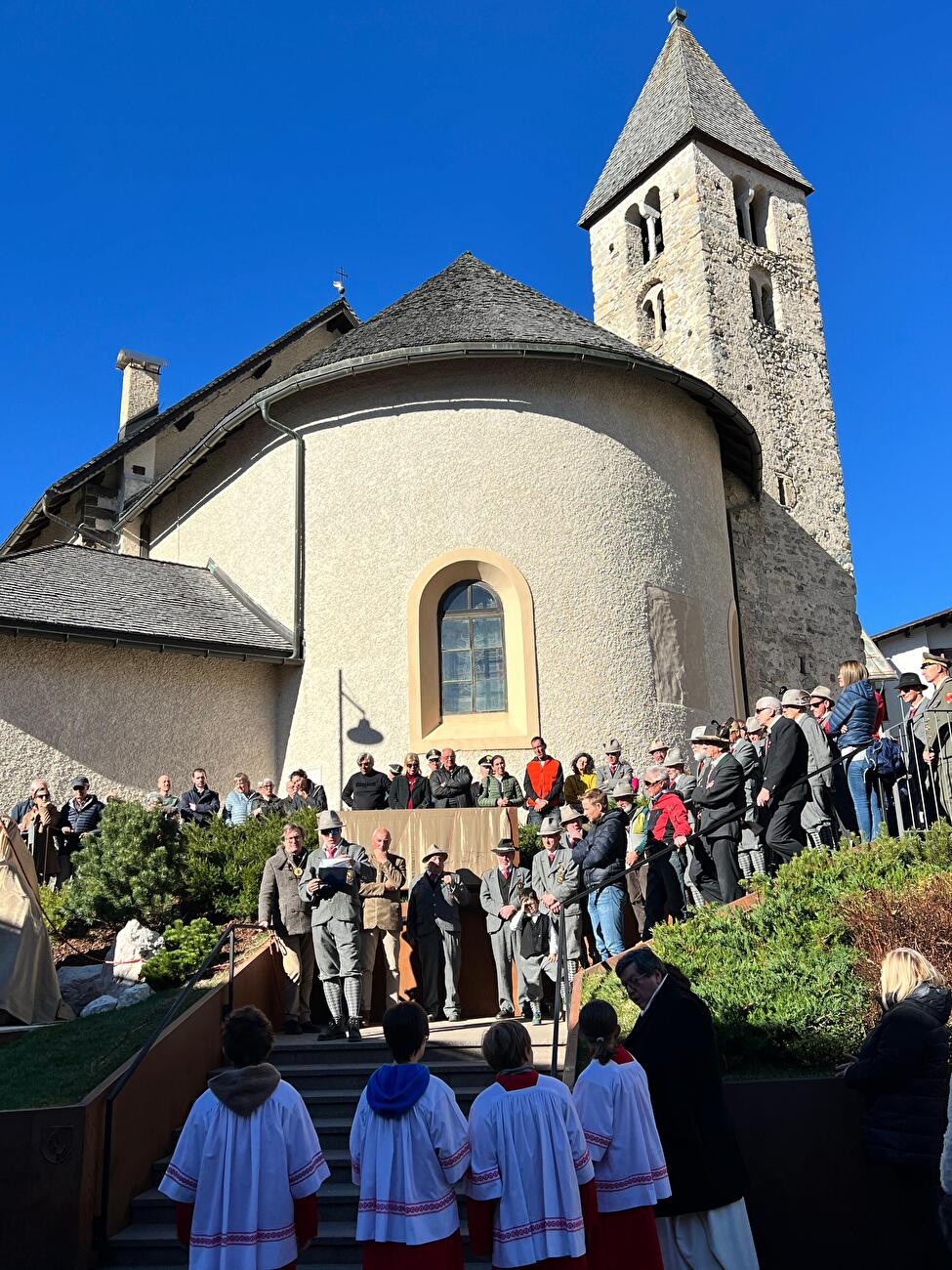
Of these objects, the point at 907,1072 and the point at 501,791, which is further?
the point at 501,791

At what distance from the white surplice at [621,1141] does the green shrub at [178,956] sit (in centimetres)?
618

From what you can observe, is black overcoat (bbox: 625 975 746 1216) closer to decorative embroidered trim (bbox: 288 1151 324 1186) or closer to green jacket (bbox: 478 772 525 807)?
decorative embroidered trim (bbox: 288 1151 324 1186)

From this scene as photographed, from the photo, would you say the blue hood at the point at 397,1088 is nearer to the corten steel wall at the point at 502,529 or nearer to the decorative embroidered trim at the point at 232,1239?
the decorative embroidered trim at the point at 232,1239

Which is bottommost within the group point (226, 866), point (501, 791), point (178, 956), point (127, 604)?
point (178, 956)

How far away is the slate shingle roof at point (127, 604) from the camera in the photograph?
49.2ft

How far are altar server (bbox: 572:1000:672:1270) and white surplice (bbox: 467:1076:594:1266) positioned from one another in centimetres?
41

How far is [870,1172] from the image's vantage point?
582 centimetres

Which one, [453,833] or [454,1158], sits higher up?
[453,833]

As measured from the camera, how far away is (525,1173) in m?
4.43

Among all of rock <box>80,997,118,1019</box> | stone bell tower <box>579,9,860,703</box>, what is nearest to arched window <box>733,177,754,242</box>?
stone bell tower <box>579,9,860,703</box>

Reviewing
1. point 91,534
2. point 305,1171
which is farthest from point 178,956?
point 91,534

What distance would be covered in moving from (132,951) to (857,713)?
7.47m

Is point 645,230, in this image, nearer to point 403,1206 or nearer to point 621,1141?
point 621,1141

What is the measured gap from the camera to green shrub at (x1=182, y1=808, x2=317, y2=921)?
39.4 ft
